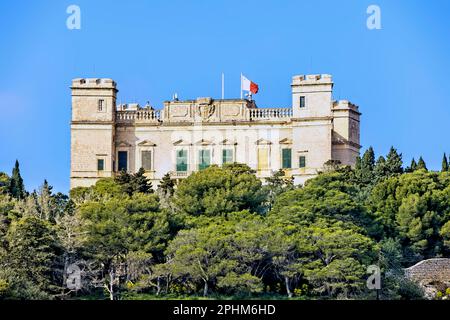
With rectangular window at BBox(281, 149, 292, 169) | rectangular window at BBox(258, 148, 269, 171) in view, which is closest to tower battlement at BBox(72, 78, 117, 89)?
rectangular window at BBox(258, 148, 269, 171)

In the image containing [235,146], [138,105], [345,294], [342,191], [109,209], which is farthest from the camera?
[138,105]

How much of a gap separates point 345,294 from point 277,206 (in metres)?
8.14

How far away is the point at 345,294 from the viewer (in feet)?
Answer: 197

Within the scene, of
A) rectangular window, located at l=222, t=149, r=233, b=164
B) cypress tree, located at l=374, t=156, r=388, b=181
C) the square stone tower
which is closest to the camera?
cypress tree, located at l=374, t=156, r=388, b=181

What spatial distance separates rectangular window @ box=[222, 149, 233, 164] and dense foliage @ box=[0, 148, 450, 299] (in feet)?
26.7

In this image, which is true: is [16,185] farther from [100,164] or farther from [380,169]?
[380,169]

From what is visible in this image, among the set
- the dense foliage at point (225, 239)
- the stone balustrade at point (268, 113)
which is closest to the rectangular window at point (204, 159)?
the stone balustrade at point (268, 113)

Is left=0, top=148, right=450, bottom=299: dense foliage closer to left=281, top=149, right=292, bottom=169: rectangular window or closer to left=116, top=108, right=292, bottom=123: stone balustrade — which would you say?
left=281, top=149, right=292, bottom=169: rectangular window

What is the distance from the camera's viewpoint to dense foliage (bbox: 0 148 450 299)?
59812 mm

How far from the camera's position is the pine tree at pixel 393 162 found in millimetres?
76500

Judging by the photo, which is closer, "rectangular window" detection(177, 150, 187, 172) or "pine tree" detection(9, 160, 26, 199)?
"pine tree" detection(9, 160, 26, 199)
